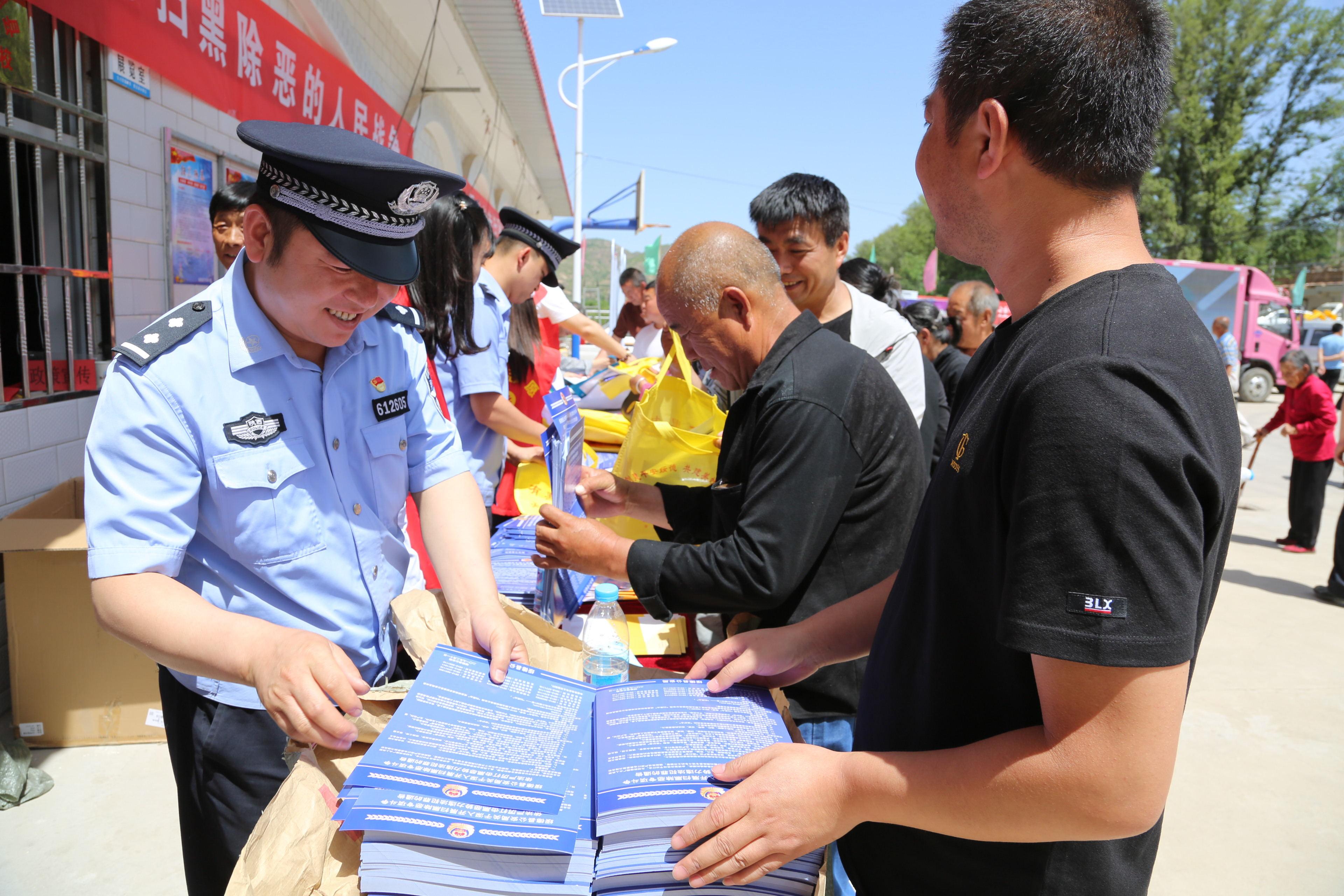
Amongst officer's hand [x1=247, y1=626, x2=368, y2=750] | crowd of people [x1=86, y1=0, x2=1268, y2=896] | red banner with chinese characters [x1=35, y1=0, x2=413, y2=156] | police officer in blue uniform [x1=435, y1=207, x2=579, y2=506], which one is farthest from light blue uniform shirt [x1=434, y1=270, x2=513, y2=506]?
officer's hand [x1=247, y1=626, x2=368, y2=750]

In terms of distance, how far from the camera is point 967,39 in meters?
0.93

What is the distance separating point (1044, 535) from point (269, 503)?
1218mm

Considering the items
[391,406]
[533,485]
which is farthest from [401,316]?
[533,485]

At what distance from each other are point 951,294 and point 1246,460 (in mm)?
7188

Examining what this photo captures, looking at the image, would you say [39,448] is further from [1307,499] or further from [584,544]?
[1307,499]

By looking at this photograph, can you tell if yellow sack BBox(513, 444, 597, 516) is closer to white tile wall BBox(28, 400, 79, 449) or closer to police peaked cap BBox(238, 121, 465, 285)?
police peaked cap BBox(238, 121, 465, 285)

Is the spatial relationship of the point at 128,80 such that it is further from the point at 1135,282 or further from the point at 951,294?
the point at 951,294

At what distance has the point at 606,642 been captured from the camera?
2.15m

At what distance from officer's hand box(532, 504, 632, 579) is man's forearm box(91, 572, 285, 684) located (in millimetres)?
724

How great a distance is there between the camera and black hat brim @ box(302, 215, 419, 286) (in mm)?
1300

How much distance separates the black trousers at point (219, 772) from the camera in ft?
4.70

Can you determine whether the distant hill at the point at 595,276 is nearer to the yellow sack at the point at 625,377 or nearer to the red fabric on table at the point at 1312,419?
the yellow sack at the point at 625,377

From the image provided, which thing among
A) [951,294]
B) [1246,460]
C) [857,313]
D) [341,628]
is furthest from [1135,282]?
[1246,460]

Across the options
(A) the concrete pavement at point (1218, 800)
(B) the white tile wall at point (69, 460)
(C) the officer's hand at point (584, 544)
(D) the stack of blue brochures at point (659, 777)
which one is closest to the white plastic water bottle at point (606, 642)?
(C) the officer's hand at point (584, 544)
